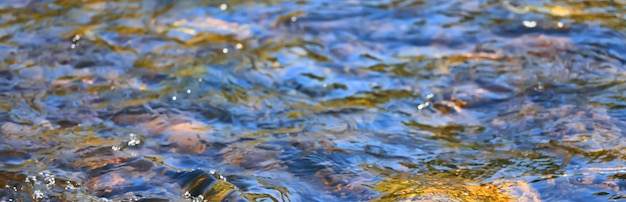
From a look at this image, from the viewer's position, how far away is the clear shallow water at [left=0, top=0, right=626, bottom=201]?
3652mm

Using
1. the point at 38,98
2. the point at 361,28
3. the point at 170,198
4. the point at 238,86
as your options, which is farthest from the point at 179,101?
the point at 361,28

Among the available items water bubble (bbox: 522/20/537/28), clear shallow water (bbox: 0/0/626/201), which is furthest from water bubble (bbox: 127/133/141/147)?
water bubble (bbox: 522/20/537/28)

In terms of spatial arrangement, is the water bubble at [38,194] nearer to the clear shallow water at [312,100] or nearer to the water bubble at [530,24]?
the clear shallow water at [312,100]

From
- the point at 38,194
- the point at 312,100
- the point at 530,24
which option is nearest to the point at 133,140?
the point at 38,194

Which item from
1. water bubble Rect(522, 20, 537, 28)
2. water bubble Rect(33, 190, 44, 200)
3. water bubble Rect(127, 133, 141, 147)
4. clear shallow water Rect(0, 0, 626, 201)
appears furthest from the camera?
water bubble Rect(522, 20, 537, 28)

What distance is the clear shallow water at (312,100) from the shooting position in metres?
3.65

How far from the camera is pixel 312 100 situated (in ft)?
15.6

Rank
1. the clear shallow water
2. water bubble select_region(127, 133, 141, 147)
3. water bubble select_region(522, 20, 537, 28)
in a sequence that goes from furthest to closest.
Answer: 1. water bubble select_region(522, 20, 537, 28)
2. water bubble select_region(127, 133, 141, 147)
3. the clear shallow water

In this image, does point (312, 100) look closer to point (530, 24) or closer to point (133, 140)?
point (133, 140)

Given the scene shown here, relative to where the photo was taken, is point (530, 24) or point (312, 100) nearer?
point (312, 100)

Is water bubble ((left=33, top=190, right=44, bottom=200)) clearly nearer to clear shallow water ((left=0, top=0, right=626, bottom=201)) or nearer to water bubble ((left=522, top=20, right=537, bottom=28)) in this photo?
clear shallow water ((left=0, top=0, right=626, bottom=201))

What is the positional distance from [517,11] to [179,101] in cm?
277

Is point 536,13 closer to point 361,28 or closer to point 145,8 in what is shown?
point 361,28

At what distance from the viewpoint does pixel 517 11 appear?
19.3 feet
